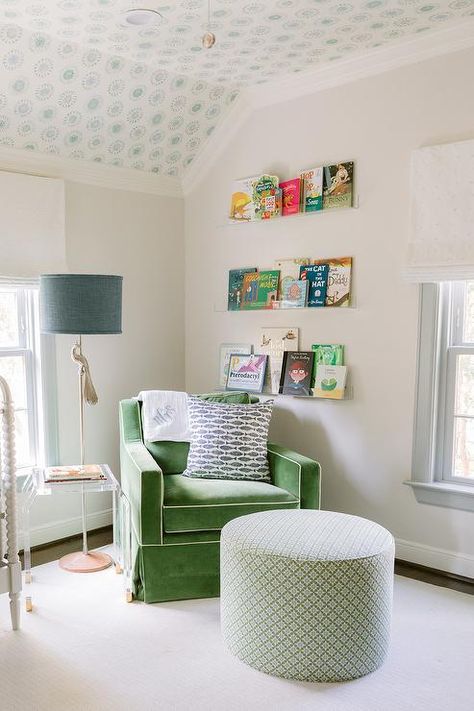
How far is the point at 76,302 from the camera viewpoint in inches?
113

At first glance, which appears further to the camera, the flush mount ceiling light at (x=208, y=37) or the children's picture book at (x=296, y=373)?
the children's picture book at (x=296, y=373)

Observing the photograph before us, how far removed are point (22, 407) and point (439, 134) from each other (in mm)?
2611

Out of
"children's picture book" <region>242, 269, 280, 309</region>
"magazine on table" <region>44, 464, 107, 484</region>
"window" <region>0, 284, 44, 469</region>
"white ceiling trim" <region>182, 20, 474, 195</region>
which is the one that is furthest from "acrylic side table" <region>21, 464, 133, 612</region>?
"white ceiling trim" <region>182, 20, 474, 195</region>

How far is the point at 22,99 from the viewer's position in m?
3.07

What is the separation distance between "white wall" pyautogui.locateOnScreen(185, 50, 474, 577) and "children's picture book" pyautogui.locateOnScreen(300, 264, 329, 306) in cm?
8

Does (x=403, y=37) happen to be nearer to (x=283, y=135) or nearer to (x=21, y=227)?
(x=283, y=135)

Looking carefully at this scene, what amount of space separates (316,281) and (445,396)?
3.05 feet

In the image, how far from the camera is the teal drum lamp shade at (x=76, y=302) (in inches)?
113

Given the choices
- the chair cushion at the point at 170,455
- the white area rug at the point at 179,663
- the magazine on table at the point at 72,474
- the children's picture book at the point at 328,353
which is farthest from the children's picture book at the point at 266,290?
the white area rug at the point at 179,663

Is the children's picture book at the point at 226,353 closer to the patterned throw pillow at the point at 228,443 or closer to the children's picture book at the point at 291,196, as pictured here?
the patterned throw pillow at the point at 228,443

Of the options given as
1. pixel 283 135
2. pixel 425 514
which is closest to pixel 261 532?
pixel 425 514

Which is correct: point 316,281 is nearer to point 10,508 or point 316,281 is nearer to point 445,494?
point 445,494

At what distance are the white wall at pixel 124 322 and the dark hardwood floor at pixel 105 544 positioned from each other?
0.06 m

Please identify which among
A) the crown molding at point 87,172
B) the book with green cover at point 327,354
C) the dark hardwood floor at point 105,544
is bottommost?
the dark hardwood floor at point 105,544
